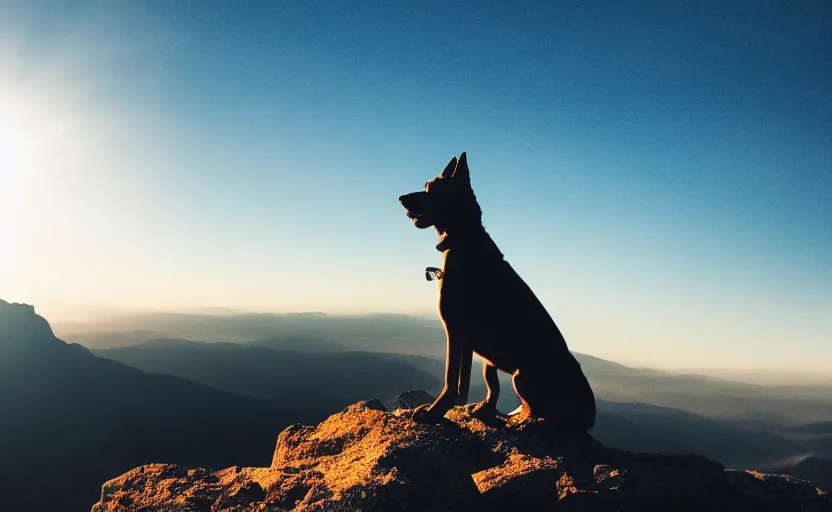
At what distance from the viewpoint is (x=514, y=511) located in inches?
183

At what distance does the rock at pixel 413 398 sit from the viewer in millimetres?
11195

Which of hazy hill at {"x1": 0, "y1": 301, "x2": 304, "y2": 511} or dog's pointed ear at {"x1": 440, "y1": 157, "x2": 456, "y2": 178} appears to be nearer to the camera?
dog's pointed ear at {"x1": 440, "y1": 157, "x2": 456, "y2": 178}

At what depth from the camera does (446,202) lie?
618 cm

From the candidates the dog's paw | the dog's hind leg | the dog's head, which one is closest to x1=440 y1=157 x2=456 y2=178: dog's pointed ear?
the dog's head

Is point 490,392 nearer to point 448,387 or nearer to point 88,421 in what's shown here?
point 448,387

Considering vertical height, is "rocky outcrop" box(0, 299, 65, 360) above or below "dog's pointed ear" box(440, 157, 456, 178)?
below

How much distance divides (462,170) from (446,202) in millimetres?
495

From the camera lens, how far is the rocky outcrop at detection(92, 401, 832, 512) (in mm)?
4371

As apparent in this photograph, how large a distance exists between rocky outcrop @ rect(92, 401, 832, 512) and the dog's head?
2556 mm

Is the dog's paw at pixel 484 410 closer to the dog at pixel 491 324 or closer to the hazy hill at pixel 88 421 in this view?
the dog at pixel 491 324

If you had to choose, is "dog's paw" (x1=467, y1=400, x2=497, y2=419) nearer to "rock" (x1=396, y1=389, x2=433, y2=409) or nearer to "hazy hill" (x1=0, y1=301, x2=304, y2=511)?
"rock" (x1=396, y1=389, x2=433, y2=409)

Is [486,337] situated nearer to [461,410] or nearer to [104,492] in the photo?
[461,410]

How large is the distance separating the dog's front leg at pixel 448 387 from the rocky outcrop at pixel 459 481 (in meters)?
0.18

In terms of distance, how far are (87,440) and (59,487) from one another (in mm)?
8486
